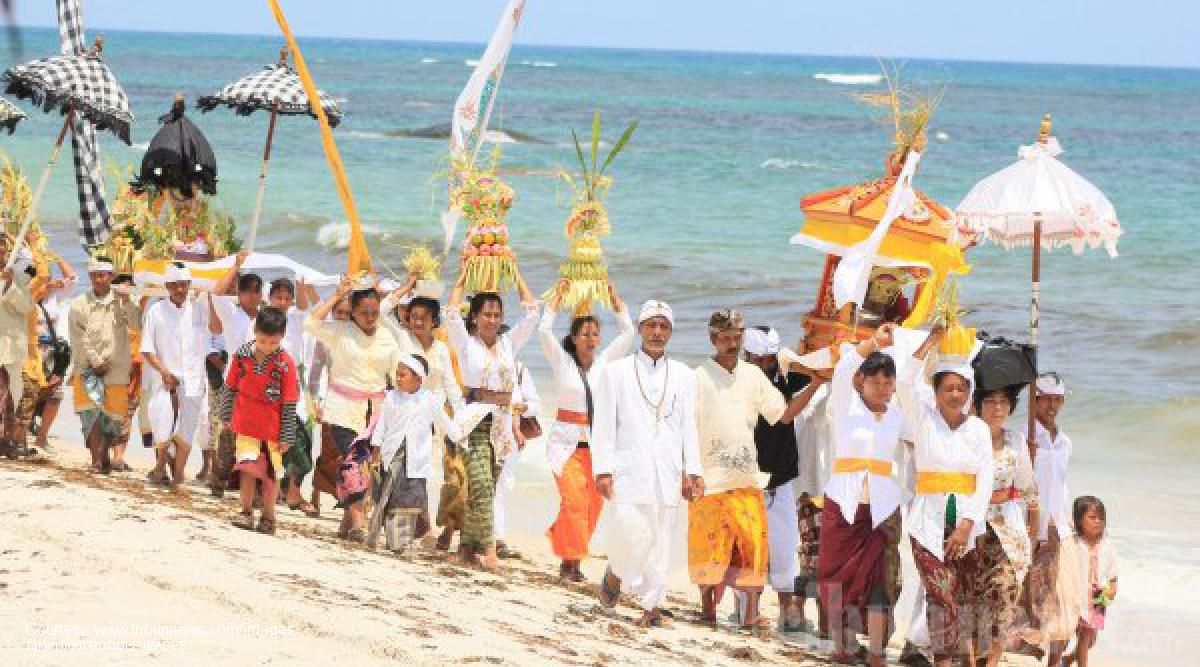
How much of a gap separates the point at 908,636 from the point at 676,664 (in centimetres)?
149

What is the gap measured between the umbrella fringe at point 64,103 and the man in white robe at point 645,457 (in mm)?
3501

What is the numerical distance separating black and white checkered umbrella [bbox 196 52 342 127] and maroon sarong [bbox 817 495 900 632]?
170 inches

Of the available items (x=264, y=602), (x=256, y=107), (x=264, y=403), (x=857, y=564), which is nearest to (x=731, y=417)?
(x=857, y=564)

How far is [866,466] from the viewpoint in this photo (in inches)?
340

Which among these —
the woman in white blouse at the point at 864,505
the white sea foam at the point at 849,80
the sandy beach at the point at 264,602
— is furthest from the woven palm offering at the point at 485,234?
the white sea foam at the point at 849,80

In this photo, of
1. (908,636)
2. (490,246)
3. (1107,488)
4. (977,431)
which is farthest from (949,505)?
(1107,488)

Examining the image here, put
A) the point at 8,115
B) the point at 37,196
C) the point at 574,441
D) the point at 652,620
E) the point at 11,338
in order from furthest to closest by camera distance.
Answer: the point at 8,115 < the point at 11,338 < the point at 37,196 < the point at 574,441 < the point at 652,620

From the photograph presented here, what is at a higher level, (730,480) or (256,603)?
(730,480)

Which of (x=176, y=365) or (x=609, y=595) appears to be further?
(x=176, y=365)

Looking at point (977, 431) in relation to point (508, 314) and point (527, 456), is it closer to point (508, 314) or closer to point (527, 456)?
point (527, 456)

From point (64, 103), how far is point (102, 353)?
1523 millimetres

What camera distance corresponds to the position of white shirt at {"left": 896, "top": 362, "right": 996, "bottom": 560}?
833 centimetres

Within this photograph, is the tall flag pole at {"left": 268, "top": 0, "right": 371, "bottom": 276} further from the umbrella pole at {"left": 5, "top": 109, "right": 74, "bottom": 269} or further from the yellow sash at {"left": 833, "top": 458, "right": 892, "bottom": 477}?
the yellow sash at {"left": 833, "top": 458, "right": 892, "bottom": 477}

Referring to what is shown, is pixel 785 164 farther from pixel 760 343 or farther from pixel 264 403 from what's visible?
pixel 264 403
